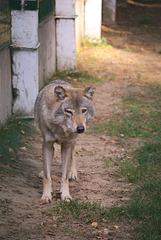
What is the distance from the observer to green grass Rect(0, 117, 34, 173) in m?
5.93

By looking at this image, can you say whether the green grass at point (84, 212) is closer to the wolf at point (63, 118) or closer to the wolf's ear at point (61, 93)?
the wolf at point (63, 118)

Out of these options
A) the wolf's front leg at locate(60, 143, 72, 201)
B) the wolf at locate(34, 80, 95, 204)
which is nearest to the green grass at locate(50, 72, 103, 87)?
the wolf at locate(34, 80, 95, 204)

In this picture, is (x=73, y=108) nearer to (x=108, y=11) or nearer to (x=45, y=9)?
(x=45, y=9)

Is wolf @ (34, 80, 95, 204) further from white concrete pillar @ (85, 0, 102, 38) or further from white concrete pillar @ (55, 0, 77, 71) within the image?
white concrete pillar @ (85, 0, 102, 38)

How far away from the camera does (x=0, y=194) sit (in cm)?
491

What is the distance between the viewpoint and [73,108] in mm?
4641

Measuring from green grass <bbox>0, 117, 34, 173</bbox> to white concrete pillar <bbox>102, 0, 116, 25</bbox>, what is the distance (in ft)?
44.7

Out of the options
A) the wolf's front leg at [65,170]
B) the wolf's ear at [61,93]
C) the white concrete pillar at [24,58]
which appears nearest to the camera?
the wolf's ear at [61,93]

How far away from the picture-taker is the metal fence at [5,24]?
22.3 ft

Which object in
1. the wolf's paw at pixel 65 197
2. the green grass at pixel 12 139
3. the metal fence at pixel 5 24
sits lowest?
the wolf's paw at pixel 65 197

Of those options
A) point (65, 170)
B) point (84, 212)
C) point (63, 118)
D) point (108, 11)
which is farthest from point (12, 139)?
point (108, 11)

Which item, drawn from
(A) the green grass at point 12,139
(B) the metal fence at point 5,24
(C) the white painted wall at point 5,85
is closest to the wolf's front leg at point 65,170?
(A) the green grass at point 12,139

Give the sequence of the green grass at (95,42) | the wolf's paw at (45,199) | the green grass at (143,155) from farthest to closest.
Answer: the green grass at (95,42), the wolf's paw at (45,199), the green grass at (143,155)

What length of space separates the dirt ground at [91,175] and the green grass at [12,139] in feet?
0.52
